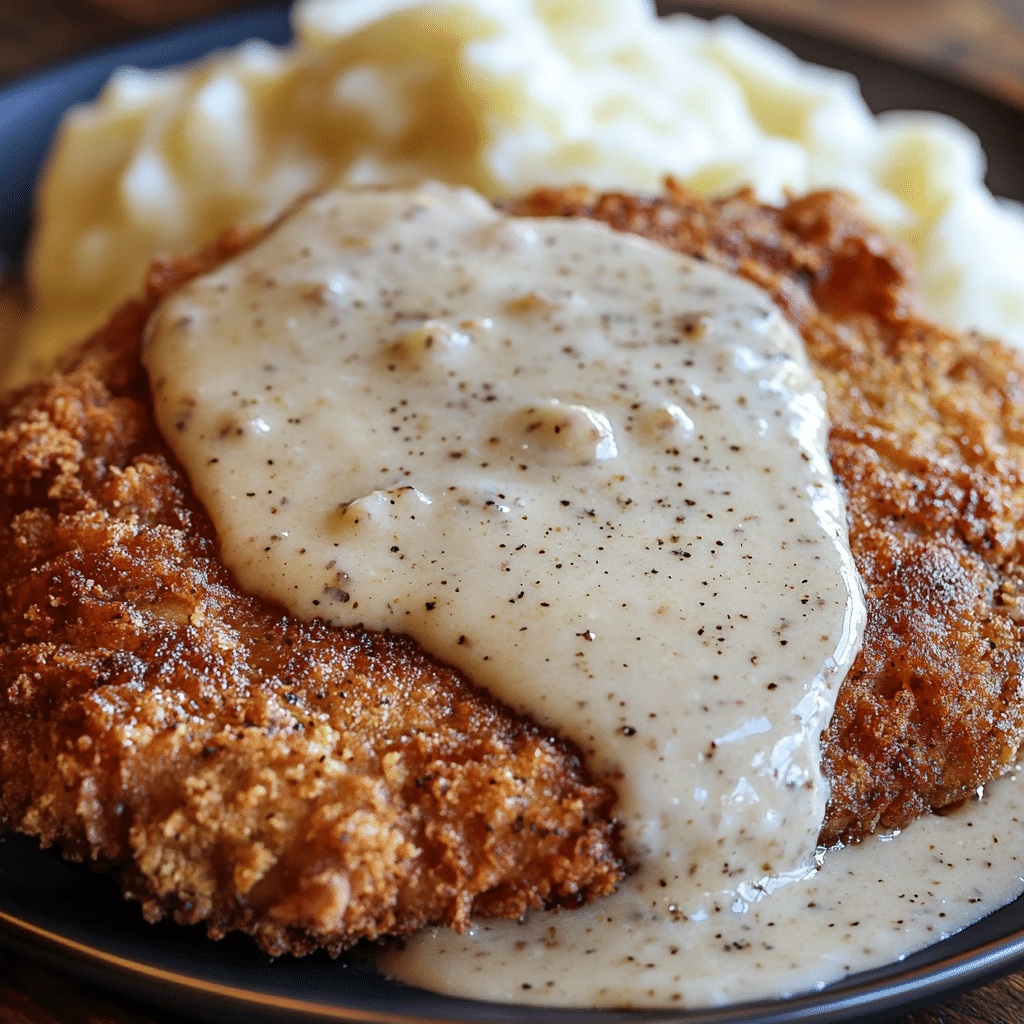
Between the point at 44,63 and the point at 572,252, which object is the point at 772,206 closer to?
the point at 572,252

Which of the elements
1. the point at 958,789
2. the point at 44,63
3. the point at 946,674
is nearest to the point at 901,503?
the point at 946,674

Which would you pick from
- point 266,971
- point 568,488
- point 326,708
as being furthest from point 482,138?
point 266,971

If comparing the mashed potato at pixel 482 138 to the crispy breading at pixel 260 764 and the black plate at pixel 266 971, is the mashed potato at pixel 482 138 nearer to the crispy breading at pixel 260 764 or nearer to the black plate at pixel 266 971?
the crispy breading at pixel 260 764

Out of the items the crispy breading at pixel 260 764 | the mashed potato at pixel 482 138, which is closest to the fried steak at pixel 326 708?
the crispy breading at pixel 260 764

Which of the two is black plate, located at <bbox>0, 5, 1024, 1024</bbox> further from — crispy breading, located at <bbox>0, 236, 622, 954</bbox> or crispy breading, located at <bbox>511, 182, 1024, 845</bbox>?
crispy breading, located at <bbox>511, 182, 1024, 845</bbox>

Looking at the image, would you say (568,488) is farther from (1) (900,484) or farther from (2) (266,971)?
(2) (266,971)

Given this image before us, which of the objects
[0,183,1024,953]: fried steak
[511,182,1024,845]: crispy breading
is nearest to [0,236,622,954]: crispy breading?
[0,183,1024,953]: fried steak
